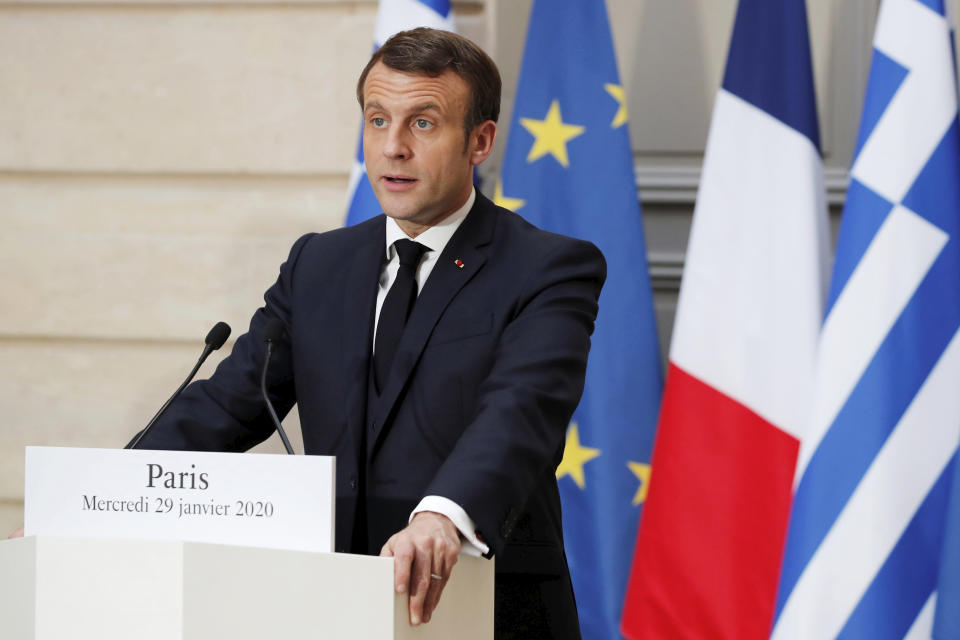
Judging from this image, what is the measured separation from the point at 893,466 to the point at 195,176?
215 cm

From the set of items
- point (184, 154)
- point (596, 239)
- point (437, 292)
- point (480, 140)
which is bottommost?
point (184, 154)

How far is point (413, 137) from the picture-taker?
1.92 metres

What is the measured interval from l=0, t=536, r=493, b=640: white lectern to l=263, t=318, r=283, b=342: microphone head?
0.54m

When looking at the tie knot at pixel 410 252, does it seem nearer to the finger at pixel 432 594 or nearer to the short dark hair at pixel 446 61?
the short dark hair at pixel 446 61

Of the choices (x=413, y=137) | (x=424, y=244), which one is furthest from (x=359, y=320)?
(x=413, y=137)

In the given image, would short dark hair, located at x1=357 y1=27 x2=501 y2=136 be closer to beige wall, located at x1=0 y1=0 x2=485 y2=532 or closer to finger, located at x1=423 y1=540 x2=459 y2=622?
finger, located at x1=423 y1=540 x2=459 y2=622

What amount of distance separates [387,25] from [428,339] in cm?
170

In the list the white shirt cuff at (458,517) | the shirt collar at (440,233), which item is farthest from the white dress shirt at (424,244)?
the white shirt cuff at (458,517)

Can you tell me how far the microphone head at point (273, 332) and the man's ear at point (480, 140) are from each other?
0.41 metres

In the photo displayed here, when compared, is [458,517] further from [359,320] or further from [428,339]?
[359,320]

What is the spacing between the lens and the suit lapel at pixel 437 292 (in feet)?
6.19

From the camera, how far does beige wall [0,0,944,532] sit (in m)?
3.67

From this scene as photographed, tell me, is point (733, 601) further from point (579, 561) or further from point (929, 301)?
point (929, 301)

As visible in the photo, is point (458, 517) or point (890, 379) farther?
point (890, 379)
